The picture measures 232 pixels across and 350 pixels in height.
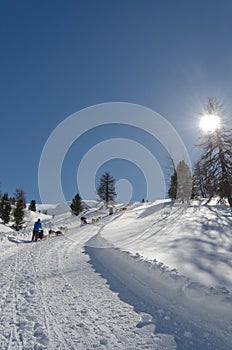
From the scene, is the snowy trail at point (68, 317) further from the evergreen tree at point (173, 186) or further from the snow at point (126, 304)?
the evergreen tree at point (173, 186)

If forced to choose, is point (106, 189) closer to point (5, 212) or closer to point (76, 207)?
point (76, 207)

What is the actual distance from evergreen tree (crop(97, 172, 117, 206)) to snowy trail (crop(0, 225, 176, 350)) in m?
52.6

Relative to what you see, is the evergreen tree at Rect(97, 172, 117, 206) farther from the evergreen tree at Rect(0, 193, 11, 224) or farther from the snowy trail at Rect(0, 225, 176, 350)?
the snowy trail at Rect(0, 225, 176, 350)

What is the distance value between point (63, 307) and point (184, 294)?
2.25m

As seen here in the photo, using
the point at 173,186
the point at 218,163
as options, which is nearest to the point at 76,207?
the point at 173,186

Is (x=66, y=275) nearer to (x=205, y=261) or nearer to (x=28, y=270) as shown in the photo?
(x=28, y=270)

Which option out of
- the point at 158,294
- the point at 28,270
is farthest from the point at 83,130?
the point at 158,294

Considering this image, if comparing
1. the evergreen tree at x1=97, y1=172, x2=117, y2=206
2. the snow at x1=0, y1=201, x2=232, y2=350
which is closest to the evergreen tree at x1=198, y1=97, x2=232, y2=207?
the snow at x1=0, y1=201, x2=232, y2=350

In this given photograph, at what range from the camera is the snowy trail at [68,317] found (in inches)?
122

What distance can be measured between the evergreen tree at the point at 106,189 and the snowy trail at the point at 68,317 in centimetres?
5257

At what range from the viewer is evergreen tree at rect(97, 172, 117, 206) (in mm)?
59000

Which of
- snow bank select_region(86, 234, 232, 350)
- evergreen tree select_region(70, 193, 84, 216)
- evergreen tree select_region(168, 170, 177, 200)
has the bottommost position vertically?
snow bank select_region(86, 234, 232, 350)

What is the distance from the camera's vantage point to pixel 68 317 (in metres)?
3.83

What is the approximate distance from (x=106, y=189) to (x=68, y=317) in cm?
5549
